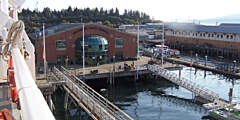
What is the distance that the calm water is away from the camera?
2609 centimetres

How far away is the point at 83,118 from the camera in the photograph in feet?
82.1

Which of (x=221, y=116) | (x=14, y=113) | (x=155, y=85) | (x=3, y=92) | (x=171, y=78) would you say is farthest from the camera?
(x=155, y=85)

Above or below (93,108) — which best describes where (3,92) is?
above

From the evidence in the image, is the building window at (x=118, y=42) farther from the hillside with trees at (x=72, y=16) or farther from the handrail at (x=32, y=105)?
the hillside with trees at (x=72, y=16)

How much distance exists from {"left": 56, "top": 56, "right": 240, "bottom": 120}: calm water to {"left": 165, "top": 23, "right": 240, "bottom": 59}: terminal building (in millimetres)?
20972

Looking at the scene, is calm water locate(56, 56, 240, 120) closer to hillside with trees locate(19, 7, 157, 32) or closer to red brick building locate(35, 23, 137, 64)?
red brick building locate(35, 23, 137, 64)

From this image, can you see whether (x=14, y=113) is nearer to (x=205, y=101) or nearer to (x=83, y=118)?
(x=83, y=118)

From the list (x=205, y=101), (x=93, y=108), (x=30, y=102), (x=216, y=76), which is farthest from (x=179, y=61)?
(x=30, y=102)

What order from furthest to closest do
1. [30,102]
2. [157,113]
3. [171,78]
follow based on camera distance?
[171,78] → [157,113] → [30,102]

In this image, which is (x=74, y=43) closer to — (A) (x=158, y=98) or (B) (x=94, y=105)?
(A) (x=158, y=98)

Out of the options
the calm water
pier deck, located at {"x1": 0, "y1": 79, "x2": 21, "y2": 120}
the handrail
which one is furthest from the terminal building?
the handrail

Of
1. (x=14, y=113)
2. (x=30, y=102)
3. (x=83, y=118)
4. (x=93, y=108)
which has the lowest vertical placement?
(x=83, y=118)

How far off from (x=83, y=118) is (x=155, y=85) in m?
15.7

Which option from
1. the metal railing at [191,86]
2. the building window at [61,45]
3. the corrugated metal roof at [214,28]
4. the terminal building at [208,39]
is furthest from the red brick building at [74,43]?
the corrugated metal roof at [214,28]
